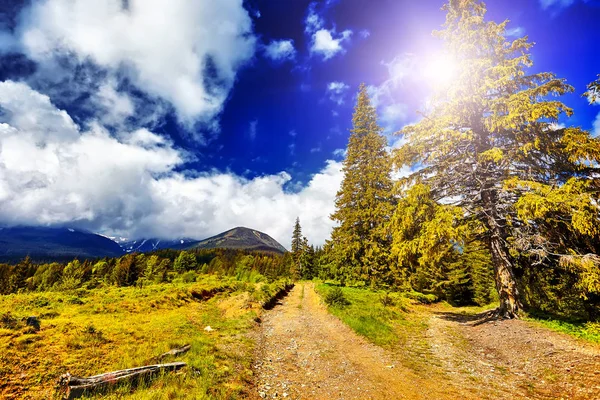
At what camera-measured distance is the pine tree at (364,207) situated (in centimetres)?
2364

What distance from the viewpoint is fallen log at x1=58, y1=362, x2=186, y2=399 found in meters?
5.39

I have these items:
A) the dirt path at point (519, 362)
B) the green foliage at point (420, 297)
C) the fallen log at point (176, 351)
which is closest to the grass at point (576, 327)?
the dirt path at point (519, 362)

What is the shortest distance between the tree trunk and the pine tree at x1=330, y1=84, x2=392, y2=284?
9548 millimetres

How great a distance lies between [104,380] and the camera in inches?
229

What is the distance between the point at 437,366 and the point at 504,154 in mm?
10292

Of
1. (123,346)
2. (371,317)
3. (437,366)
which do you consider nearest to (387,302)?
(371,317)

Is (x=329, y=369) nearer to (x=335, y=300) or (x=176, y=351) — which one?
(x=176, y=351)

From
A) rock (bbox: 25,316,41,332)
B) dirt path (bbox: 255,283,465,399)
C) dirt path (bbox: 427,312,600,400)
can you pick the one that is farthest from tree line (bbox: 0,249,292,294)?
dirt path (bbox: 427,312,600,400)

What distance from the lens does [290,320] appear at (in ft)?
49.6

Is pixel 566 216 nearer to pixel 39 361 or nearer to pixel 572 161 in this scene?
pixel 572 161

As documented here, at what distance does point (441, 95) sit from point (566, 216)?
847cm

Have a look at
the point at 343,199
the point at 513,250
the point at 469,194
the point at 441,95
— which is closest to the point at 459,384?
the point at 513,250

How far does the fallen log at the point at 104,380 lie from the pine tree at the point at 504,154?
44.6 feet

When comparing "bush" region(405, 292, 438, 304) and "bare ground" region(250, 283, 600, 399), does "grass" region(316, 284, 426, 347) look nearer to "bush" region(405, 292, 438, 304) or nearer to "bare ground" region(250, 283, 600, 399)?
"bare ground" region(250, 283, 600, 399)
